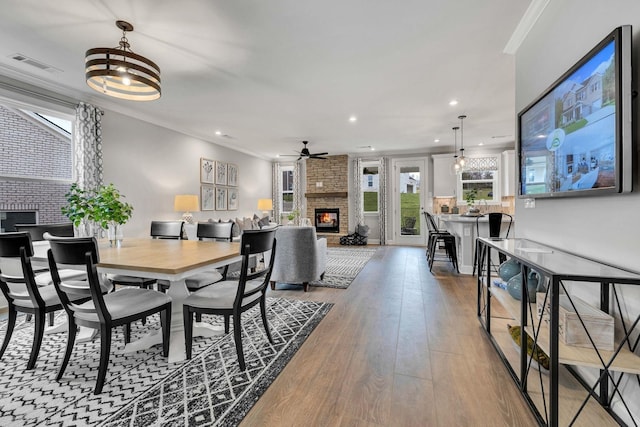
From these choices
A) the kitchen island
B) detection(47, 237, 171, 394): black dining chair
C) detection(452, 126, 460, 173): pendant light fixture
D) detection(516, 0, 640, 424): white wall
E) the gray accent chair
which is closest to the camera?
detection(516, 0, 640, 424): white wall

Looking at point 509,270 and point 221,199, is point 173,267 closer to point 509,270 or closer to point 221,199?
point 509,270

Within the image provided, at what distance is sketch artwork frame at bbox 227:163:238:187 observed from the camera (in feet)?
23.0

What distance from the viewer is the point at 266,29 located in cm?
244

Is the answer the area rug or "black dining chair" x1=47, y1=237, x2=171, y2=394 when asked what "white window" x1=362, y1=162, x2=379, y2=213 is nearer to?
the area rug

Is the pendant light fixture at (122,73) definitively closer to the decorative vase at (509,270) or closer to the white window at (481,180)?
the decorative vase at (509,270)

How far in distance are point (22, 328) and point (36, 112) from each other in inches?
103

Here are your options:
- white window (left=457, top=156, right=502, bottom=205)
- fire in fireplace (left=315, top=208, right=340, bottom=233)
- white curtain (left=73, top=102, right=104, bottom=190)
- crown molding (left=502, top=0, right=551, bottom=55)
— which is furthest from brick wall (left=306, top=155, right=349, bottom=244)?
crown molding (left=502, top=0, right=551, bottom=55)

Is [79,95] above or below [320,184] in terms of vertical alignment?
above

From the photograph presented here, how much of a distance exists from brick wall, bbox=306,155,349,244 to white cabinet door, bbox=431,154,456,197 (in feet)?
8.01

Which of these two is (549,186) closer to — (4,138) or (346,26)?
(346,26)

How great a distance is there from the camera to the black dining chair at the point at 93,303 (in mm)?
1596

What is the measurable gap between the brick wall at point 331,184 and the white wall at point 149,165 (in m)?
2.81

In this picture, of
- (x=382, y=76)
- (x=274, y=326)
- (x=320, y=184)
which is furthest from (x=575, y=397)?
(x=320, y=184)

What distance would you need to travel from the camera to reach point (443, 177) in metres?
7.44
